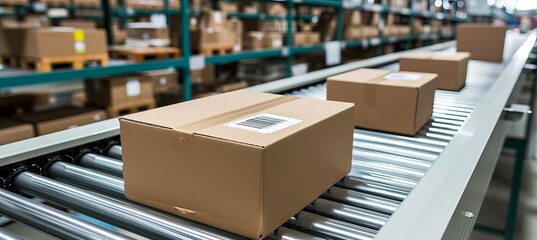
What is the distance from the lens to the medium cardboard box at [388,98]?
1484 mm

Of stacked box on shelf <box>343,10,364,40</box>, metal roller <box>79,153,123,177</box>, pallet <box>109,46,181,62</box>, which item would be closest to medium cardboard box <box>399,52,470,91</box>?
metal roller <box>79,153,123,177</box>

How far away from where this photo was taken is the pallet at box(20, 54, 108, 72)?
9.46ft

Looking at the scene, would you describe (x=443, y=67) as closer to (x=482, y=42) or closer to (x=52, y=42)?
(x=482, y=42)

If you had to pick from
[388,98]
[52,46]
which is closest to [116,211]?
[388,98]

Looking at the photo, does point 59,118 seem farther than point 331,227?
Yes

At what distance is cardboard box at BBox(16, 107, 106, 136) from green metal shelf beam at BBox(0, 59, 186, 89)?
277 millimetres

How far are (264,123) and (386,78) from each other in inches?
37.1

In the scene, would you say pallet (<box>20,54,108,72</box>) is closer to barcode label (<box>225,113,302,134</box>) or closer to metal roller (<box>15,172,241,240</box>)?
metal roller (<box>15,172,241,240</box>)

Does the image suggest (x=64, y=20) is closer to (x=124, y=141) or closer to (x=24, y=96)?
(x=24, y=96)

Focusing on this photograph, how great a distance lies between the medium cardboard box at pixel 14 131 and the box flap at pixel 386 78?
7.03 ft

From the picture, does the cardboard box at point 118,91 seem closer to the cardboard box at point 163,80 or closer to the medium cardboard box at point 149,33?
the medium cardboard box at point 149,33

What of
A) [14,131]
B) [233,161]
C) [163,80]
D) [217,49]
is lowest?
[14,131]

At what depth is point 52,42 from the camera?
2898 mm

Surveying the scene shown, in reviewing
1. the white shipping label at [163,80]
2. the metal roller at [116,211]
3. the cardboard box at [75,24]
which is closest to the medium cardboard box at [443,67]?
the metal roller at [116,211]
